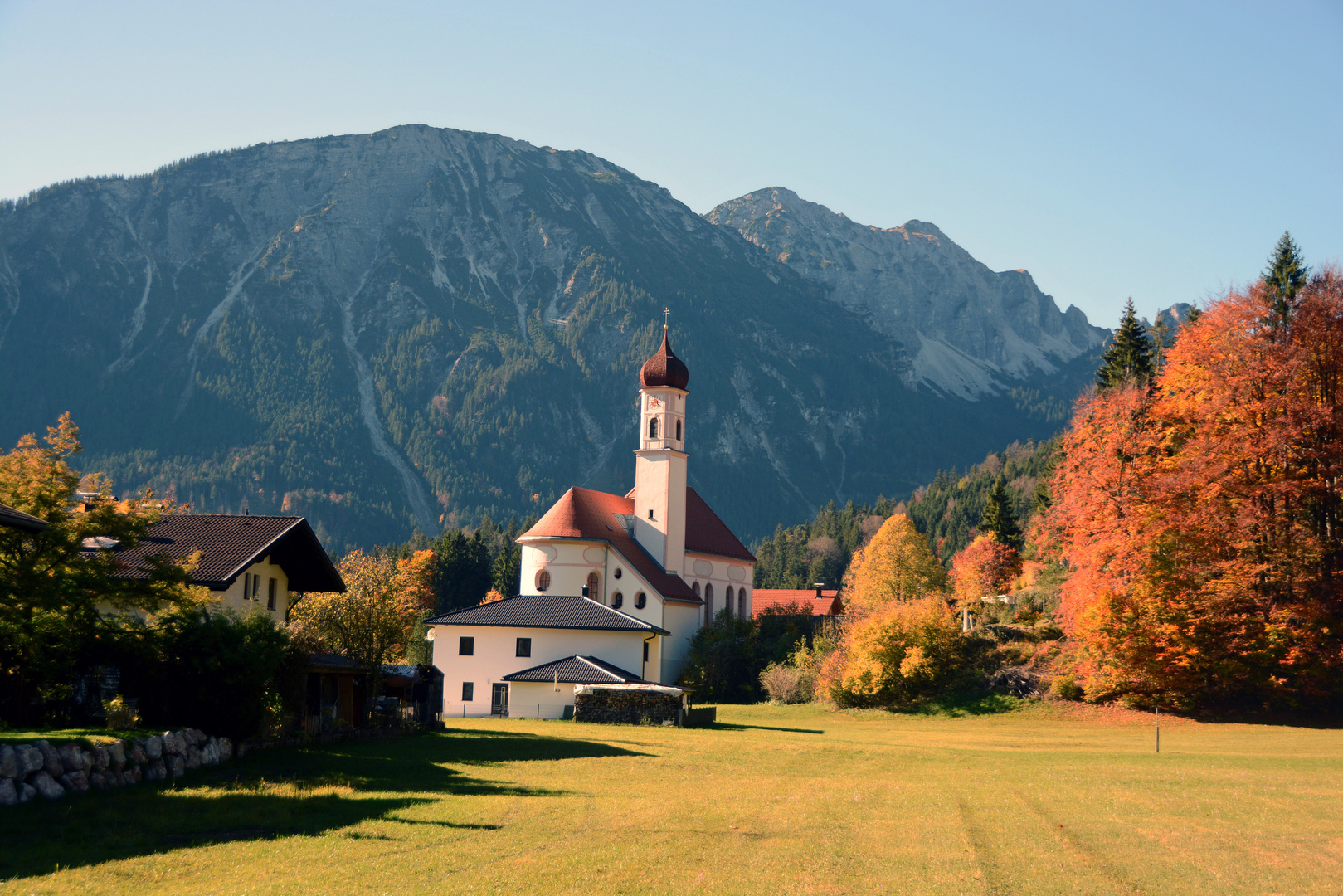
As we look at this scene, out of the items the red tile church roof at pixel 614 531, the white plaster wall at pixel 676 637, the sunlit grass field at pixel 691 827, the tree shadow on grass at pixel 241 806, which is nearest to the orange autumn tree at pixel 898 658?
the white plaster wall at pixel 676 637

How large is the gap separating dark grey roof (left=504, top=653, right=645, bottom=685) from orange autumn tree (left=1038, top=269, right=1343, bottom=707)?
23662mm

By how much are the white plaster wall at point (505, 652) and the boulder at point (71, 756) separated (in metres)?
44.1

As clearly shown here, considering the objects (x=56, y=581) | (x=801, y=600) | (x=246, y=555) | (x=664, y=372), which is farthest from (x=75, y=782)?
(x=801, y=600)

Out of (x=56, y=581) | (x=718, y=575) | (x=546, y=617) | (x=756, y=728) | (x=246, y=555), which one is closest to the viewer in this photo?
(x=56, y=581)

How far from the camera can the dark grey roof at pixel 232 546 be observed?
Result: 34.5 m

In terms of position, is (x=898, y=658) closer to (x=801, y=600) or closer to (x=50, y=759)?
(x=50, y=759)

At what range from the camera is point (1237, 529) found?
4416 cm

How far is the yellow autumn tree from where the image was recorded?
268ft

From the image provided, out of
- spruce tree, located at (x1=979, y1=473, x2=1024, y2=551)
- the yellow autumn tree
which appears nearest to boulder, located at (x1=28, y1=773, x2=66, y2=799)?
the yellow autumn tree

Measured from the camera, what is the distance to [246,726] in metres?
25.8

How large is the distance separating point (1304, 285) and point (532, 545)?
5019 centimetres

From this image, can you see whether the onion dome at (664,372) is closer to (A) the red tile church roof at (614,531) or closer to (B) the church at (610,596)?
(B) the church at (610,596)

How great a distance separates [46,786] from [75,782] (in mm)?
695

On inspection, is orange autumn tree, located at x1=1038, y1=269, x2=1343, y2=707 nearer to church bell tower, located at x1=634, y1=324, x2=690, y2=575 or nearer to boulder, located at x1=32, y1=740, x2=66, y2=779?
boulder, located at x1=32, y1=740, x2=66, y2=779
